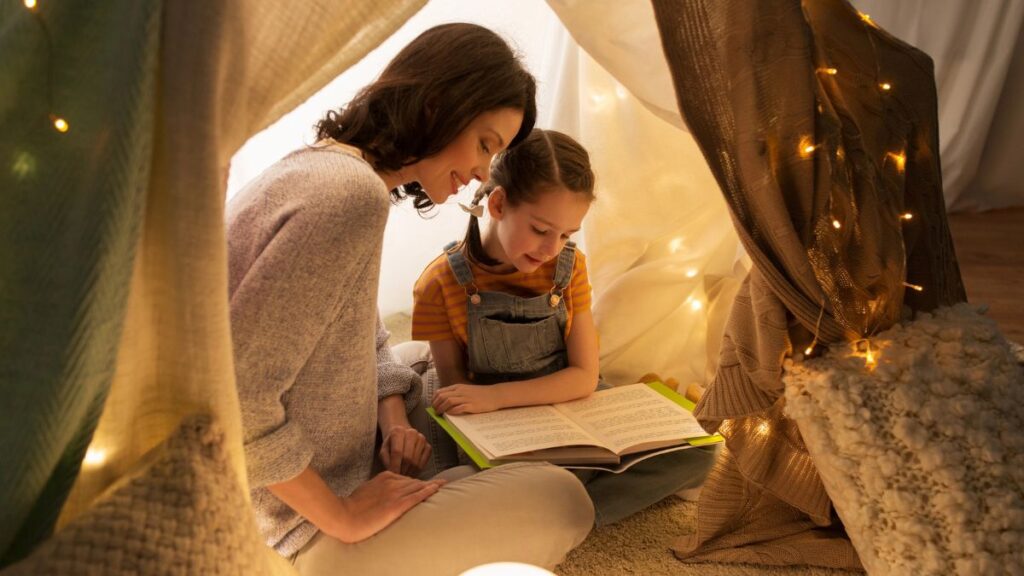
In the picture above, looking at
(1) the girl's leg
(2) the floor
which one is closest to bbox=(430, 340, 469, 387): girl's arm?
(1) the girl's leg

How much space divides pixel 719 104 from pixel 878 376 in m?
0.40

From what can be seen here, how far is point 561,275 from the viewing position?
1.51 meters

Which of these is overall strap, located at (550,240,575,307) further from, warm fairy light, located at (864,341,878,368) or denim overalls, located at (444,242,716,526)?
warm fairy light, located at (864,341,878,368)

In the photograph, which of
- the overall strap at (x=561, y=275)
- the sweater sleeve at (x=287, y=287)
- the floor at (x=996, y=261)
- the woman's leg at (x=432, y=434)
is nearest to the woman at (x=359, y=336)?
the sweater sleeve at (x=287, y=287)

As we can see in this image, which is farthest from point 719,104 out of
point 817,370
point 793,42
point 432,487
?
point 432,487

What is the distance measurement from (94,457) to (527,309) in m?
0.93

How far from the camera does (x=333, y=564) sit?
1.03 meters

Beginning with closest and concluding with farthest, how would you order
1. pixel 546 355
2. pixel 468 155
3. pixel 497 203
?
pixel 468 155
pixel 497 203
pixel 546 355

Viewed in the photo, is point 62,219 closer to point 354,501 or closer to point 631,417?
point 354,501

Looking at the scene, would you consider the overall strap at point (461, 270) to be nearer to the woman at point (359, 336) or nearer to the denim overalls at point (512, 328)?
the denim overalls at point (512, 328)

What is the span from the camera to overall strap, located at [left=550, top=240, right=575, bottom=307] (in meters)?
1.51

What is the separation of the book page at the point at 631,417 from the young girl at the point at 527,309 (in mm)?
46

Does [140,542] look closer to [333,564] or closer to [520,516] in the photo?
[333,564]

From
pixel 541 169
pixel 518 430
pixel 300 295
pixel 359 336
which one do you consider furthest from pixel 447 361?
pixel 300 295
